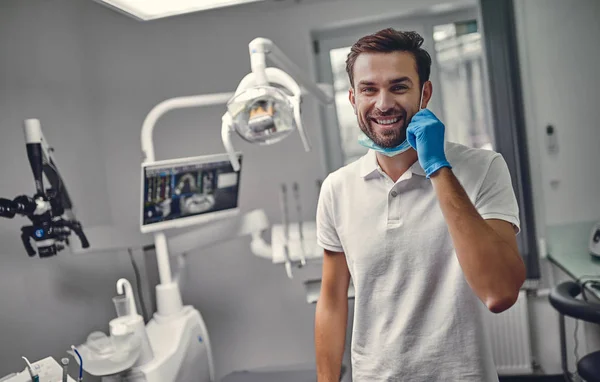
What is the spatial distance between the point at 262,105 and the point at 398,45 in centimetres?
59

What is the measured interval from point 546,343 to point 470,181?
1.93 metres

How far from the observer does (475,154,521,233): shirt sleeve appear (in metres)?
0.96

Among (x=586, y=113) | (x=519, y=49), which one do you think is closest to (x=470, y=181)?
(x=519, y=49)

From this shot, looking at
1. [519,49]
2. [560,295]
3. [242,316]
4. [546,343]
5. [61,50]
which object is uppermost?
[61,50]

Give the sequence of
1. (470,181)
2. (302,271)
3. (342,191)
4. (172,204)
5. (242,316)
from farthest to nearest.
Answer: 1. (242,316)
2. (302,271)
3. (172,204)
4. (342,191)
5. (470,181)

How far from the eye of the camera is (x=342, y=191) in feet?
4.01

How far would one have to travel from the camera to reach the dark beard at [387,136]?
1.02 metres

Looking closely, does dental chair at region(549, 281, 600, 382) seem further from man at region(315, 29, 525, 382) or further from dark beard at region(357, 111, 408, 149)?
dark beard at region(357, 111, 408, 149)

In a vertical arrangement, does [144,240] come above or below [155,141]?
below

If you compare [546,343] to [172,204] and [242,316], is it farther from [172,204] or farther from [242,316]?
[172,204]

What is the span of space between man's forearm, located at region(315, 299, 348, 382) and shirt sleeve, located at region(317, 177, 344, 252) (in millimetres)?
147

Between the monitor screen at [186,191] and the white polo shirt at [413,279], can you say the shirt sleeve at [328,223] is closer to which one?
the white polo shirt at [413,279]

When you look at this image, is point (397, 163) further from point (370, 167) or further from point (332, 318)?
point (332, 318)

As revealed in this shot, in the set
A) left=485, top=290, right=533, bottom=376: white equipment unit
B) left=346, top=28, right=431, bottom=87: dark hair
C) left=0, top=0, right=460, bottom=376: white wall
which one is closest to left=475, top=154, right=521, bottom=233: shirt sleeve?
left=346, top=28, right=431, bottom=87: dark hair
